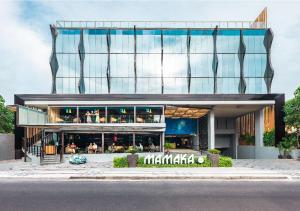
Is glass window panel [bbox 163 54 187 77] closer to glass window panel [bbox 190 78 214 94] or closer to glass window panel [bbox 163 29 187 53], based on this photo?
glass window panel [bbox 163 29 187 53]

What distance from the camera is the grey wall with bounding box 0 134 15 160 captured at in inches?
1674

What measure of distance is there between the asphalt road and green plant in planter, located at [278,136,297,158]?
21.5 meters

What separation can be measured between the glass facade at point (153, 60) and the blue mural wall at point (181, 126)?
18.6 feet

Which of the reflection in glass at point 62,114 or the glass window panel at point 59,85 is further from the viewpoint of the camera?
the glass window panel at point 59,85

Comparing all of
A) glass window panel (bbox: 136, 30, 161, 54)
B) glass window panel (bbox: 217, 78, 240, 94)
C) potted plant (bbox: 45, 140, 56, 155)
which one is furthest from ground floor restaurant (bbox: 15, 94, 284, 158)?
glass window panel (bbox: 136, 30, 161, 54)

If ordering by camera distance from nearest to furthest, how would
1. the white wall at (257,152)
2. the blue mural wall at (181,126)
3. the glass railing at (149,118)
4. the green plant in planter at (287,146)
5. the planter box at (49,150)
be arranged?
the planter box at (49,150) < the green plant in planter at (287,146) < the glass railing at (149,118) < the white wall at (257,152) < the blue mural wall at (181,126)

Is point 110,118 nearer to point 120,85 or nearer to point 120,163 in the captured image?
point 120,163

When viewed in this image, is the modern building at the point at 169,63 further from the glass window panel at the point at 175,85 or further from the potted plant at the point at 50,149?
the potted plant at the point at 50,149

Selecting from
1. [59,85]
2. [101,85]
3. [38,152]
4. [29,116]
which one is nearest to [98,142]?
[38,152]

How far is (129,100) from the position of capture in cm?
4188

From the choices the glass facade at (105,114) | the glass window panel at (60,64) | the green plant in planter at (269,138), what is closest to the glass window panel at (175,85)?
the glass window panel at (60,64)

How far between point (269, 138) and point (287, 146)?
4434mm

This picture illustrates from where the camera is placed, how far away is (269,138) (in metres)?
46.2

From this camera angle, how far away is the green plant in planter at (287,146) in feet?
137
